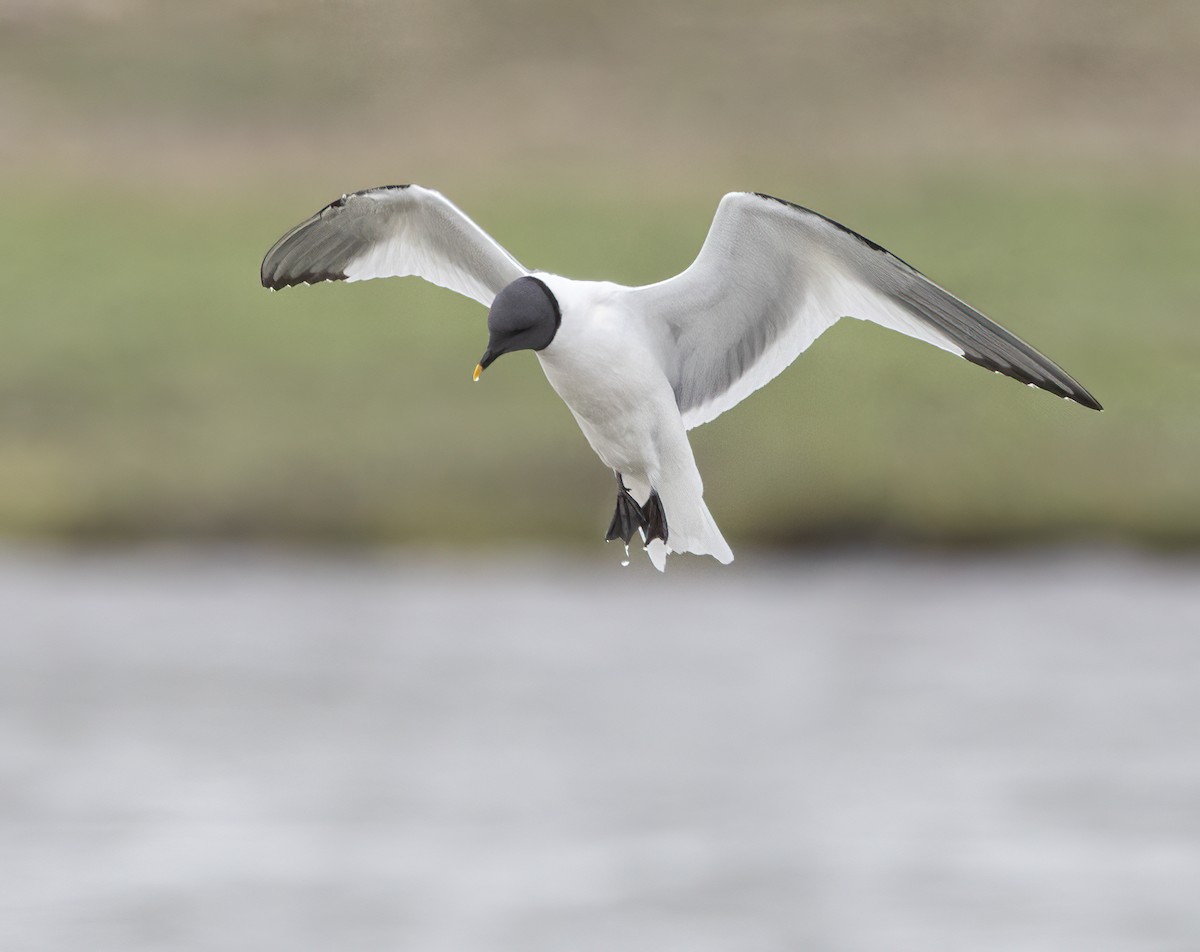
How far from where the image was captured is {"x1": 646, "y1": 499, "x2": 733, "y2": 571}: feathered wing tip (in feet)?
18.5

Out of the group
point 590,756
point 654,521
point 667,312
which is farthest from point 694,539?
point 590,756

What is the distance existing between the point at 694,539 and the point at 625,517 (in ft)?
1.36

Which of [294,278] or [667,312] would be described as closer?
[667,312]

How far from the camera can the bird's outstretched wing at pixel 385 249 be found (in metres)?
5.92

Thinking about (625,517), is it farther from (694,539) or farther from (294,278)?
(294,278)

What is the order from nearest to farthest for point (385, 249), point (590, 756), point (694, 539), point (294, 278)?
point (694, 539)
point (294, 278)
point (385, 249)
point (590, 756)

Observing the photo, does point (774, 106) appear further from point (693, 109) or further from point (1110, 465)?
point (1110, 465)

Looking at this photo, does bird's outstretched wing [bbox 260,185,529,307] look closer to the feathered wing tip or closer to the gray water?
the feathered wing tip

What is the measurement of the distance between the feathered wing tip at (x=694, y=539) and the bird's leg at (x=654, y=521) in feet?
0.05

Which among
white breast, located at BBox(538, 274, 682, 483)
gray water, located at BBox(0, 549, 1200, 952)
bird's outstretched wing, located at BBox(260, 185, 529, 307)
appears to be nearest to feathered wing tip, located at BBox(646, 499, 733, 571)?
white breast, located at BBox(538, 274, 682, 483)

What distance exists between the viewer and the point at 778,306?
617 centimetres

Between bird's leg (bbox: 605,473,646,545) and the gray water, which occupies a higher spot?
the gray water

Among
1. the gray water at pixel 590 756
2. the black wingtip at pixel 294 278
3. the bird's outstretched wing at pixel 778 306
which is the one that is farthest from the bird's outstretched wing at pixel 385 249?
the gray water at pixel 590 756

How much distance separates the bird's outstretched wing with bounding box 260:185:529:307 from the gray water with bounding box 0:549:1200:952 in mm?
12544
